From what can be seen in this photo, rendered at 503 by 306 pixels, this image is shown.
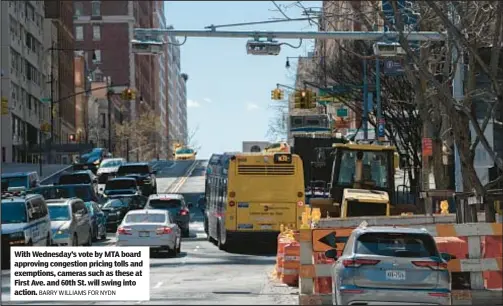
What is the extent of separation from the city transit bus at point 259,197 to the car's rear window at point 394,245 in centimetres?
1828

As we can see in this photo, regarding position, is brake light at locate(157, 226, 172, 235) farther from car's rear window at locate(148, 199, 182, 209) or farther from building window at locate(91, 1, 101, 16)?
building window at locate(91, 1, 101, 16)

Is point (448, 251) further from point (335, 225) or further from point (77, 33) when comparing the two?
point (77, 33)

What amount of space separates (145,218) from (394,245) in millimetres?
17501

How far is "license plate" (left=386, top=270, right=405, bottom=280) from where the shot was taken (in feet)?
46.5

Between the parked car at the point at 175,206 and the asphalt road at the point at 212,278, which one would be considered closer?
the asphalt road at the point at 212,278

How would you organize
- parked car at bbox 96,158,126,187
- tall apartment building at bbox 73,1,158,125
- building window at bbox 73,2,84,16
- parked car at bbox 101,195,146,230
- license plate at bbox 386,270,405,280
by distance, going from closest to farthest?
license plate at bbox 386,270,405,280 → parked car at bbox 101,195,146,230 → parked car at bbox 96,158,126,187 → tall apartment building at bbox 73,1,158,125 → building window at bbox 73,2,84,16

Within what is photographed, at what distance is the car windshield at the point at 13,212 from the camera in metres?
29.1

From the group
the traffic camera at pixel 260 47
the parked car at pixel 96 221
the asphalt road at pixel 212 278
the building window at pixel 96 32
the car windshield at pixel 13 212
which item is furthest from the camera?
the building window at pixel 96 32

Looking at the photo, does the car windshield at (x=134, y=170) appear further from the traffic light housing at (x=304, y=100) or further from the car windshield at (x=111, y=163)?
the traffic light housing at (x=304, y=100)

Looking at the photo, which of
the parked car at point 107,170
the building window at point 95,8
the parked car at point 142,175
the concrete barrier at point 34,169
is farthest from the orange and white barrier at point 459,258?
the building window at point 95,8

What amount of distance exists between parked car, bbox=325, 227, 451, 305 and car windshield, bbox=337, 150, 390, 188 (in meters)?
14.6

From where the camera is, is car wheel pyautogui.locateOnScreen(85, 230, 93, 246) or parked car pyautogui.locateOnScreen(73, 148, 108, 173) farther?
parked car pyautogui.locateOnScreen(73, 148, 108, 173)

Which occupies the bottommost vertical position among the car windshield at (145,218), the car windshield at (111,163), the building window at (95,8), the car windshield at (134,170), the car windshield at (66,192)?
the car windshield at (145,218)

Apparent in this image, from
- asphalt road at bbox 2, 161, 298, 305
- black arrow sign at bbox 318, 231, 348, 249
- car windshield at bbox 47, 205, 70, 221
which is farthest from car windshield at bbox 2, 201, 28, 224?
black arrow sign at bbox 318, 231, 348, 249
